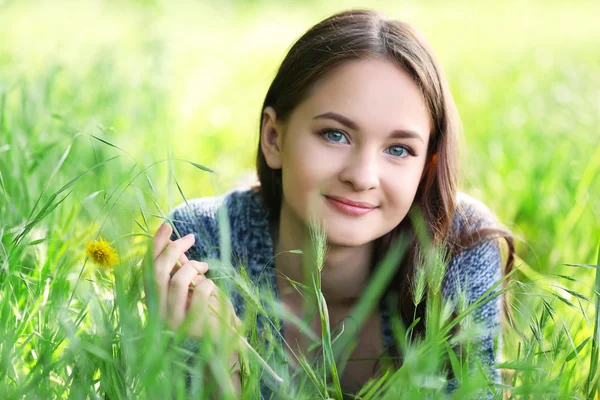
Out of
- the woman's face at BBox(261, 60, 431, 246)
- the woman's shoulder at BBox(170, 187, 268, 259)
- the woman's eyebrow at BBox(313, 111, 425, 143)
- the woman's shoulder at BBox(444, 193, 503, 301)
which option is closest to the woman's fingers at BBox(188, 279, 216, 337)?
the woman's face at BBox(261, 60, 431, 246)

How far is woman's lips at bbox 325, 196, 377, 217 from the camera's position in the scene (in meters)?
1.87

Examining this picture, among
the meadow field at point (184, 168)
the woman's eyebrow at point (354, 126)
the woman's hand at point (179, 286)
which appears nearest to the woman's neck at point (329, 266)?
the meadow field at point (184, 168)

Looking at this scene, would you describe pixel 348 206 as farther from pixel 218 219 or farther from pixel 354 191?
pixel 218 219

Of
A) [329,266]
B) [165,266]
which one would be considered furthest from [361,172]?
[165,266]

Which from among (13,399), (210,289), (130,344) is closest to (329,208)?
(210,289)

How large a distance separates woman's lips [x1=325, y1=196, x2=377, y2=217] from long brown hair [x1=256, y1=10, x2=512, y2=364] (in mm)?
228

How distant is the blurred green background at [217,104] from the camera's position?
263 centimetres

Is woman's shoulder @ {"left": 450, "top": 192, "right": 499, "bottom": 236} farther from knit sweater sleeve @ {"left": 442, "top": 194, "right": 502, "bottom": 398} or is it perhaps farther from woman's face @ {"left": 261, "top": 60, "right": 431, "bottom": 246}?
woman's face @ {"left": 261, "top": 60, "right": 431, "bottom": 246}

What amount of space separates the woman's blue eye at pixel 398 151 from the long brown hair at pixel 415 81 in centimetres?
13

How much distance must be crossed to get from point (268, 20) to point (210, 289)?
6317 mm

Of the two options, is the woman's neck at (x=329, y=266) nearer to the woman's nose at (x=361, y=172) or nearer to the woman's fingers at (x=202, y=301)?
the woman's nose at (x=361, y=172)

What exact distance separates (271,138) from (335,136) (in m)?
0.31

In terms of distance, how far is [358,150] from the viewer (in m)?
1.84

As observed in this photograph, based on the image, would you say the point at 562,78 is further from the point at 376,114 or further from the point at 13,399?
the point at 13,399
